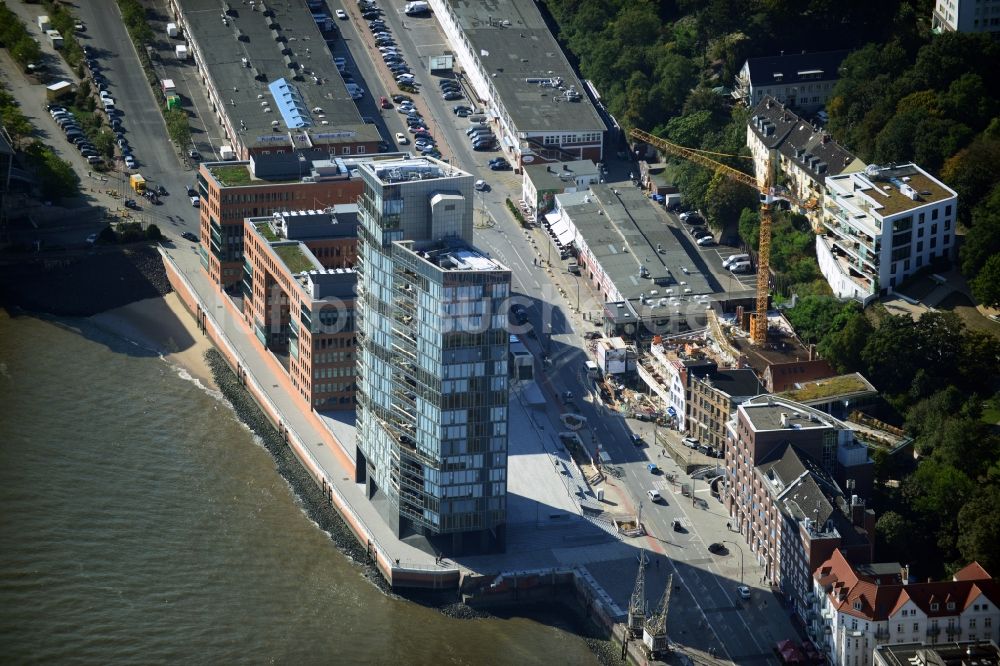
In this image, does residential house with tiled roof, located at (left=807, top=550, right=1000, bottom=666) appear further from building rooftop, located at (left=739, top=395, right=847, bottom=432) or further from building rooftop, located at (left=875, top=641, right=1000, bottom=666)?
building rooftop, located at (left=739, top=395, right=847, bottom=432)

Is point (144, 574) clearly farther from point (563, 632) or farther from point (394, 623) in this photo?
point (563, 632)

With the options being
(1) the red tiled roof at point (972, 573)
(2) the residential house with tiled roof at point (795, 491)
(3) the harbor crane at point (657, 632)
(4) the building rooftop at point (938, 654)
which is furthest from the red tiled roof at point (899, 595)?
(3) the harbor crane at point (657, 632)

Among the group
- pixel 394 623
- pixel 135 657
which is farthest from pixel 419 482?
pixel 135 657

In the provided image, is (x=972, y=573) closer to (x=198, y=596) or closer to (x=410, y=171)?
(x=410, y=171)

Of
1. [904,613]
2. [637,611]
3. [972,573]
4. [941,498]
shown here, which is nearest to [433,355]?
[637,611]

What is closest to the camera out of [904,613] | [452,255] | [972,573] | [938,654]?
[938,654]

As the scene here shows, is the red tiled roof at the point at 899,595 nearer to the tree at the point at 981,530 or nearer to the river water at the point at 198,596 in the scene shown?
the tree at the point at 981,530

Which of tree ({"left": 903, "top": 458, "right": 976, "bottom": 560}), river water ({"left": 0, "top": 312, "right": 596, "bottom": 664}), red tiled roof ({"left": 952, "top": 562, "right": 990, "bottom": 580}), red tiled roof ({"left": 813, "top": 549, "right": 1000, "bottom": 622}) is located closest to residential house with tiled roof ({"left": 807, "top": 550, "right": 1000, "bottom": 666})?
red tiled roof ({"left": 813, "top": 549, "right": 1000, "bottom": 622})
